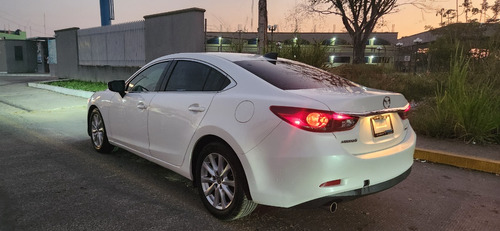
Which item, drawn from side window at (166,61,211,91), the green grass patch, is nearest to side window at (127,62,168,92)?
side window at (166,61,211,91)

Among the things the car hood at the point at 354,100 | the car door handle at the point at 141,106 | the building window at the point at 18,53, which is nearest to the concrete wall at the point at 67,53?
the building window at the point at 18,53

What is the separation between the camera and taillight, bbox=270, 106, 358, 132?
275cm

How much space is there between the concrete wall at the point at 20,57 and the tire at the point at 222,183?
32829mm

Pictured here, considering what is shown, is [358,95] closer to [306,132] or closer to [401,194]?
[306,132]

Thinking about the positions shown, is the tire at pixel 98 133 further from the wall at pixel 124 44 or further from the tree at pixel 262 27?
the wall at pixel 124 44

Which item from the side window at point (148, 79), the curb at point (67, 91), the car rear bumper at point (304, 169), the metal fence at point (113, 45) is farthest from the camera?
the metal fence at point (113, 45)

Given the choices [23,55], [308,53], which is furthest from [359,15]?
[23,55]

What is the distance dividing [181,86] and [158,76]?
590mm

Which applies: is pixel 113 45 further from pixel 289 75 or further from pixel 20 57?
pixel 20 57

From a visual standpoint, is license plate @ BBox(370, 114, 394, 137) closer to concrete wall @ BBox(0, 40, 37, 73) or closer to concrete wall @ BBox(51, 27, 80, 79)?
concrete wall @ BBox(51, 27, 80, 79)

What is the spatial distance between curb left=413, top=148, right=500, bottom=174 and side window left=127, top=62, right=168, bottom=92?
401 cm

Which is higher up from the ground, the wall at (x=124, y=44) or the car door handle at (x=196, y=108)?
the wall at (x=124, y=44)

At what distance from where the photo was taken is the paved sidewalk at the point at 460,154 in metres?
5.14

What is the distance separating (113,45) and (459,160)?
49.0 feet
